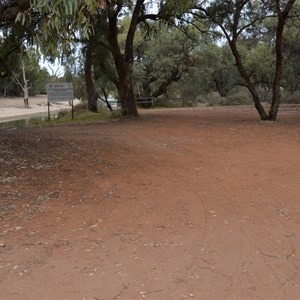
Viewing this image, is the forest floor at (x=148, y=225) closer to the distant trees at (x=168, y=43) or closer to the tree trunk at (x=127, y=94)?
the distant trees at (x=168, y=43)

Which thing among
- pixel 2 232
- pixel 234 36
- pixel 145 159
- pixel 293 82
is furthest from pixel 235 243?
pixel 293 82

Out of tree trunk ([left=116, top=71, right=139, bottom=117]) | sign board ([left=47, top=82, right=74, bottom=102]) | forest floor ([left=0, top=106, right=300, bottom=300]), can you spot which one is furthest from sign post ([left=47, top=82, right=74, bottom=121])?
forest floor ([left=0, top=106, right=300, bottom=300])

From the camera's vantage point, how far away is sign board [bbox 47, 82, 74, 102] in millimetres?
22812

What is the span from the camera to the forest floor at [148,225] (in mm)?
3494

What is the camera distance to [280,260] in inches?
155

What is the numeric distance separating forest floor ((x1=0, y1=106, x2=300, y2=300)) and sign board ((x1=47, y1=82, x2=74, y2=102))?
14.3 meters

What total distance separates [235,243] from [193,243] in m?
0.43

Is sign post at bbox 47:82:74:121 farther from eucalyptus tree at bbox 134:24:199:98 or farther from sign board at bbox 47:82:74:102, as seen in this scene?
eucalyptus tree at bbox 134:24:199:98

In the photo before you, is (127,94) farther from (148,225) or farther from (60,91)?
(148,225)

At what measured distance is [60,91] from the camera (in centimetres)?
2288

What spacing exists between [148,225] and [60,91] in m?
19.2

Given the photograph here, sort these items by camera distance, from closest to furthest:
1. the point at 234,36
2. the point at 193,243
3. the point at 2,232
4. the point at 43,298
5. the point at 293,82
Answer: the point at 43,298
the point at 193,243
the point at 2,232
the point at 234,36
the point at 293,82

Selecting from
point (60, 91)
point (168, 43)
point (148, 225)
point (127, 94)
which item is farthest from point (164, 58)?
point (148, 225)

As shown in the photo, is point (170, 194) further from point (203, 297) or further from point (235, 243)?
point (203, 297)
